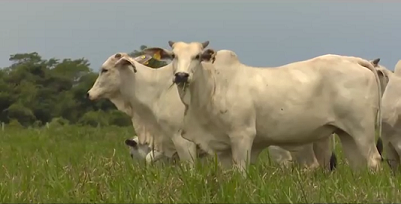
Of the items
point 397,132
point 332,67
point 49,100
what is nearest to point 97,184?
point 332,67

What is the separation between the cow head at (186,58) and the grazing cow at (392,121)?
1.94 meters

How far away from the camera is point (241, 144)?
6.34 m

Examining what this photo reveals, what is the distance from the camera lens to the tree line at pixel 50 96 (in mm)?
23703

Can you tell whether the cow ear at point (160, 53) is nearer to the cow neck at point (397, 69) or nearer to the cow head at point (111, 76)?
the cow head at point (111, 76)

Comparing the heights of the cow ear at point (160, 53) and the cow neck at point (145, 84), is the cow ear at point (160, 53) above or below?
above

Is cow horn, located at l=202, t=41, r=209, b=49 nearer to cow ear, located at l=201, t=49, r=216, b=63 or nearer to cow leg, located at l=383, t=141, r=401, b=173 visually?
cow ear, located at l=201, t=49, r=216, b=63

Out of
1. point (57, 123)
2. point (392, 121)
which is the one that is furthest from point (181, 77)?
point (57, 123)

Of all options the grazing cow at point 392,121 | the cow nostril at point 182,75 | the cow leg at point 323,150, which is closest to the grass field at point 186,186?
the cow nostril at point 182,75

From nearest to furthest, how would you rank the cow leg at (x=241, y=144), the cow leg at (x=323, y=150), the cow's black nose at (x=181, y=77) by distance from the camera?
1. the cow's black nose at (x=181, y=77)
2. the cow leg at (x=241, y=144)
3. the cow leg at (x=323, y=150)

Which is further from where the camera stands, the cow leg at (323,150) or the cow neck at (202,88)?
the cow leg at (323,150)

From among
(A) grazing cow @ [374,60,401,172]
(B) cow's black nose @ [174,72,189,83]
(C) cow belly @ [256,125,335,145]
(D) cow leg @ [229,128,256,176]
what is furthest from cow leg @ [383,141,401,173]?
(B) cow's black nose @ [174,72,189,83]

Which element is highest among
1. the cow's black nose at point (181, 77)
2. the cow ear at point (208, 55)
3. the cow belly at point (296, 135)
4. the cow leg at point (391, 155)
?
the cow ear at point (208, 55)

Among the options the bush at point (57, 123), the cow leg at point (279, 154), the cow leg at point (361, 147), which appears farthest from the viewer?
the bush at point (57, 123)

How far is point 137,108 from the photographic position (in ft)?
28.9
